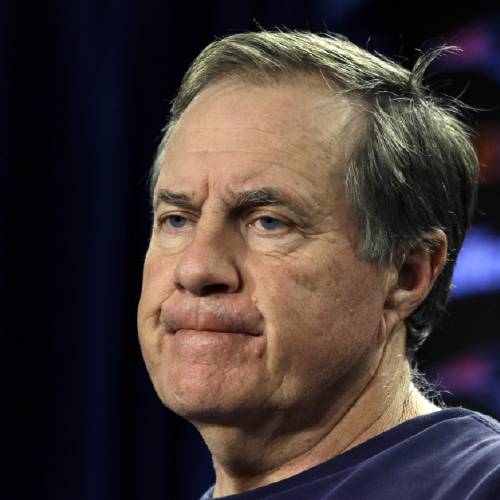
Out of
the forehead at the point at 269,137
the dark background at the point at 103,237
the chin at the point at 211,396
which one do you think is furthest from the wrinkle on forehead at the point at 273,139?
the dark background at the point at 103,237

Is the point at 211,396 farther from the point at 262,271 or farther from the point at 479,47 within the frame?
the point at 479,47

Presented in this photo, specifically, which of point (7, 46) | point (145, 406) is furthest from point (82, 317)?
point (7, 46)

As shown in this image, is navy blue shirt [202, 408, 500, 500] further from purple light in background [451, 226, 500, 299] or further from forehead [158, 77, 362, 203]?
purple light in background [451, 226, 500, 299]

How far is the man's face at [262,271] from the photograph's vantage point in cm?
167

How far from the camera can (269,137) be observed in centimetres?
174

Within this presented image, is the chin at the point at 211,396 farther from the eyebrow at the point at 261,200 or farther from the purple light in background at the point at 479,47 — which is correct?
the purple light in background at the point at 479,47

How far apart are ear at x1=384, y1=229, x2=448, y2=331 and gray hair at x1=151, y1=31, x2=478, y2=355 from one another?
0.01m

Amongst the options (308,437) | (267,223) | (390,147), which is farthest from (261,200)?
(308,437)

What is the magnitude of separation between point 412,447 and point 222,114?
0.61 metres

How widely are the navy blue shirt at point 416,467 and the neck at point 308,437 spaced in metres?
0.04

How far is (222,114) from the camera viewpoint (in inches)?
71.2

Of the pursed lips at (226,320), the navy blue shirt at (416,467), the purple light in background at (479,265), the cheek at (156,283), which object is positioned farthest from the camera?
the purple light in background at (479,265)

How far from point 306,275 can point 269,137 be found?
0.23 meters

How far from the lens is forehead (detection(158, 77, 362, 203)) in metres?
1.73
